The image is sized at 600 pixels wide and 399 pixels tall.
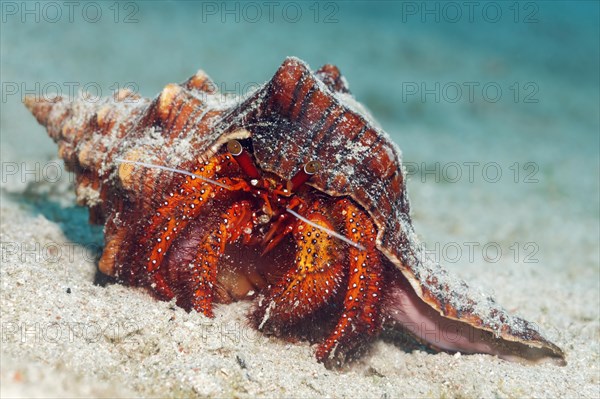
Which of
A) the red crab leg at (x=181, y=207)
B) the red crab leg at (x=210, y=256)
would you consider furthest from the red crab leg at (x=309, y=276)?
the red crab leg at (x=181, y=207)

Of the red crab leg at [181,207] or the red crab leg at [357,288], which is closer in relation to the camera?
the red crab leg at [357,288]

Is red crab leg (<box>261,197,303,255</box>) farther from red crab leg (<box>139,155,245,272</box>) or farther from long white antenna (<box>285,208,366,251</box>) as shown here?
red crab leg (<box>139,155,245,272</box>)

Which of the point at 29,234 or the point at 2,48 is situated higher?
the point at 2,48

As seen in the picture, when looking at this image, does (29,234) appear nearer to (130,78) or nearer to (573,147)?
(130,78)

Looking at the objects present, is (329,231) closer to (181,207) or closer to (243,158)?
(243,158)

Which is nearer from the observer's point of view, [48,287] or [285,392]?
[285,392]

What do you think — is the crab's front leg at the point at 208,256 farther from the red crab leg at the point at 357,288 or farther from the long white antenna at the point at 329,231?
the red crab leg at the point at 357,288

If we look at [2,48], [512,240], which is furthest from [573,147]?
[2,48]
